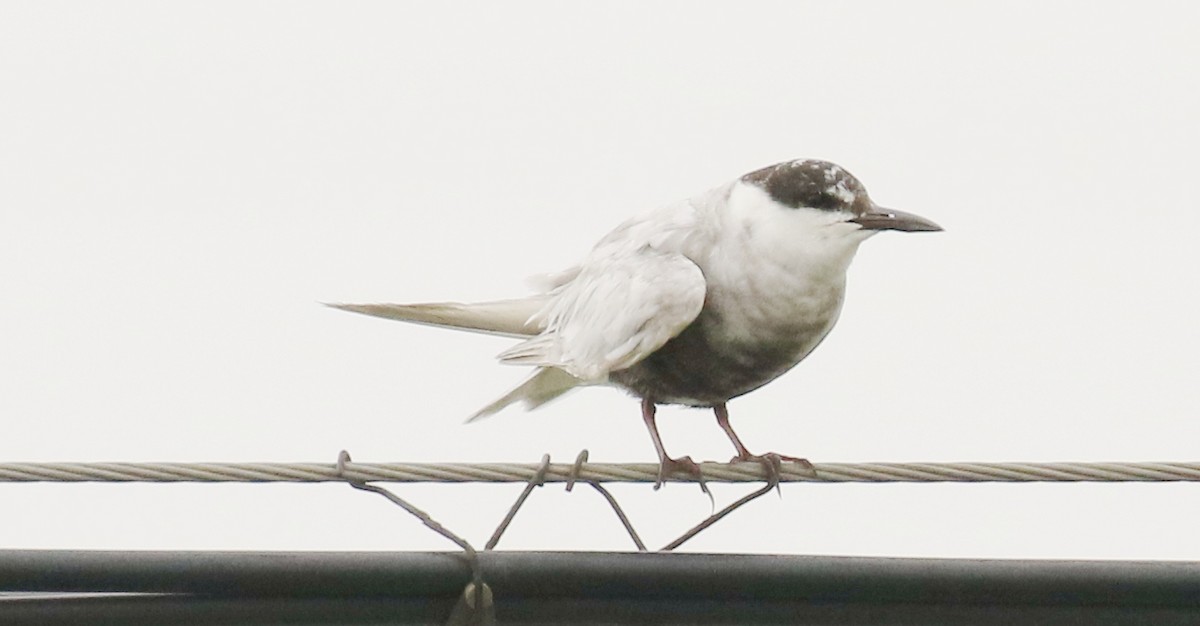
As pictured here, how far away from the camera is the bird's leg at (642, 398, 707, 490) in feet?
Result: 9.46

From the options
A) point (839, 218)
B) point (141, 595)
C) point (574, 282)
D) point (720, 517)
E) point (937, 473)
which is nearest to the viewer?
point (141, 595)

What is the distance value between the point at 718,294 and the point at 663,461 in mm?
445

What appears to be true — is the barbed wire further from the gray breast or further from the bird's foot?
the gray breast

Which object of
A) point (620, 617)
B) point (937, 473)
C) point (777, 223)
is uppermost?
point (777, 223)

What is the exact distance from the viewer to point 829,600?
2.41 meters

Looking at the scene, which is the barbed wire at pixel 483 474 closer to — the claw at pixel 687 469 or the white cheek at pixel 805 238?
the claw at pixel 687 469

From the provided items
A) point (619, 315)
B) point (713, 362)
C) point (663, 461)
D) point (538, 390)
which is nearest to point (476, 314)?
point (538, 390)

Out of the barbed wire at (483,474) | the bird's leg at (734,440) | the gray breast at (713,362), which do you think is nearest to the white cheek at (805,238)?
the gray breast at (713,362)

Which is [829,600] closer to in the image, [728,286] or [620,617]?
[620,617]

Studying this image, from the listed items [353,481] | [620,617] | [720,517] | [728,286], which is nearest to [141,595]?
[353,481]

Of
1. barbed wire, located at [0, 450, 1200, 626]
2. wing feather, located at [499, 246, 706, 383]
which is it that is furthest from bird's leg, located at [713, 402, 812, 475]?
barbed wire, located at [0, 450, 1200, 626]

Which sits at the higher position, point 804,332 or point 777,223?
point 777,223

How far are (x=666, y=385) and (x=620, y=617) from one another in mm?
1270

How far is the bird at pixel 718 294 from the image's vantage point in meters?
3.42
